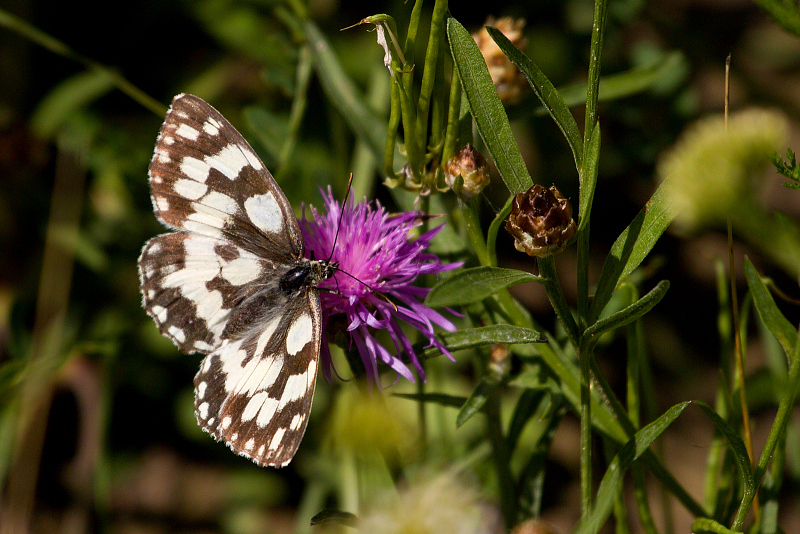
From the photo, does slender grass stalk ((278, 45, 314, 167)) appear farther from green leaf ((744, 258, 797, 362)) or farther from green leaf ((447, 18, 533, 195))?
green leaf ((744, 258, 797, 362))

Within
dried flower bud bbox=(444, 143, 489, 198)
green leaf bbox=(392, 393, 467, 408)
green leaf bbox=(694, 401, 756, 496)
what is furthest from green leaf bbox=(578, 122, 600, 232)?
green leaf bbox=(392, 393, 467, 408)

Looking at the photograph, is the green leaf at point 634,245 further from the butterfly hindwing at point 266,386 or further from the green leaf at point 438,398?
the butterfly hindwing at point 266,386

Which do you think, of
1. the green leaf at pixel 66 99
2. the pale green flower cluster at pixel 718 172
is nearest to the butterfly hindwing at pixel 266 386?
the pale green flower cluster at pixel 718 172

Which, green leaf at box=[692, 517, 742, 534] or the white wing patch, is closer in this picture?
green leaf at box=[692, 517, 742, 534]

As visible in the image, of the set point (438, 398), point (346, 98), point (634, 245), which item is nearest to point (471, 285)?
point (634, 245)

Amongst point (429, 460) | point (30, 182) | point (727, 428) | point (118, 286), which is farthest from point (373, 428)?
point (30, 182)

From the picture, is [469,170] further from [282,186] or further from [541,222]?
[282,186]

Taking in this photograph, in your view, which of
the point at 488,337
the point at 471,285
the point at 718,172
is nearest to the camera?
the point at 718,172
